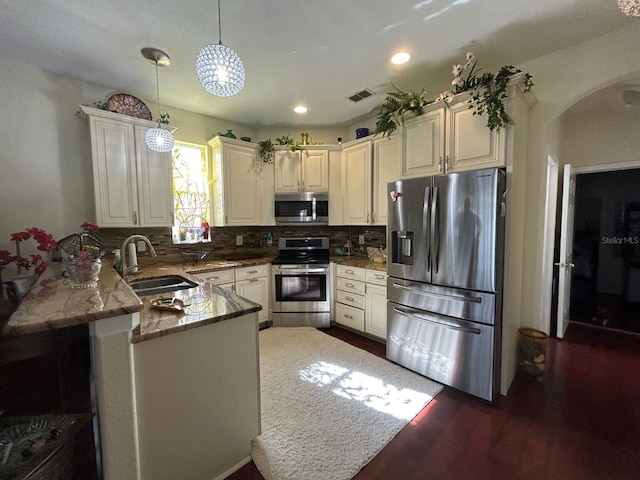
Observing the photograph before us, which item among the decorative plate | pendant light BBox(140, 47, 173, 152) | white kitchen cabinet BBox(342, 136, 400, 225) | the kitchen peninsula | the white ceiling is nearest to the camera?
the kitchen peninsula

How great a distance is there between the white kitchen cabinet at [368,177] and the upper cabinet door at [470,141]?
2.91 feet

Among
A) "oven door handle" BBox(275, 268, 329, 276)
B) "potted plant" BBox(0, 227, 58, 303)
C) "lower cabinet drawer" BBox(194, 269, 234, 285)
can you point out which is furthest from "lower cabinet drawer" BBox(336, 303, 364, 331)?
"potted plant" BBox(0, 227, 58, 303)

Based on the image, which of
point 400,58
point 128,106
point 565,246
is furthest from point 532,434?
point 128,106

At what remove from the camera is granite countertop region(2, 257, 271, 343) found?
88 centimetres

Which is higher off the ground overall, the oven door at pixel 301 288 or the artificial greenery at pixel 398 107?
the artificial greenery at pixel 398 107

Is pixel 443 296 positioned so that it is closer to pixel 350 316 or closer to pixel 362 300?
pixel 362 300

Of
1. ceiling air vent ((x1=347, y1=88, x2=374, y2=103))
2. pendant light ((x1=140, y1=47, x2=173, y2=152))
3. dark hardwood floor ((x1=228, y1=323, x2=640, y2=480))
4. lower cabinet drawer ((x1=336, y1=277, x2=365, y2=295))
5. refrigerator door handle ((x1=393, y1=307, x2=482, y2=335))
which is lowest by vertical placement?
dark hardwood floor ((x1=228, y1=323, x2=640, y2=480))

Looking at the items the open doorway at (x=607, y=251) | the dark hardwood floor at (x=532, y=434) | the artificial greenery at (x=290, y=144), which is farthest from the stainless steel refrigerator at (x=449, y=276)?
the open doorway at (x=607, y=251)

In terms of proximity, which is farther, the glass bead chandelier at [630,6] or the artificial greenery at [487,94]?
the artificial greenery at [487,94]

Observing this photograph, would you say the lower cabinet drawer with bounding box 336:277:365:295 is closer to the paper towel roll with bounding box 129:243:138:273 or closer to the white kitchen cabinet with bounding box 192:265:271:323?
the white kitchen cabinet with bounding box 192:265:271:323

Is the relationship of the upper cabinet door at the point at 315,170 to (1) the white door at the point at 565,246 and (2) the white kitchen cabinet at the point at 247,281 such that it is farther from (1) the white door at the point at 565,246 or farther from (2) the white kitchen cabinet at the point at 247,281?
(1) the white door at the point at 565,246

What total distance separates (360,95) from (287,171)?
1332 mm

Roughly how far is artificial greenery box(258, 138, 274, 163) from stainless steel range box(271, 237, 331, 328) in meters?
1.40

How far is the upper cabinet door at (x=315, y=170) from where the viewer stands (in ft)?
12.0
